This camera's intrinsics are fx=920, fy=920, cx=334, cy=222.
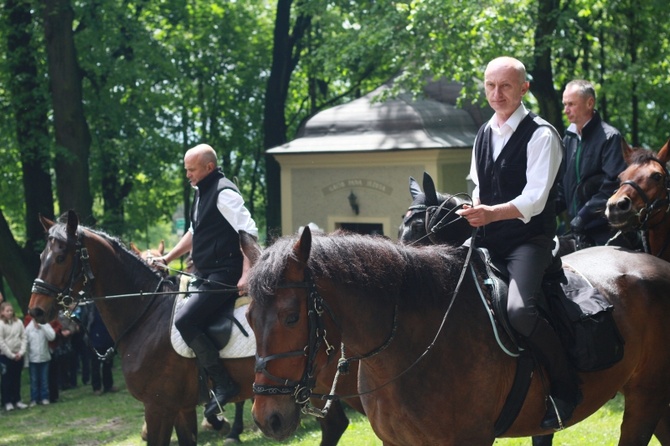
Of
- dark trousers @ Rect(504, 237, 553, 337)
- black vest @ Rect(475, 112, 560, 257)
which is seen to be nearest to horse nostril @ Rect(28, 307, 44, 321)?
black vest @ Rect(475, 112, 560, 257)

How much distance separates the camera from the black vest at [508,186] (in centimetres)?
508

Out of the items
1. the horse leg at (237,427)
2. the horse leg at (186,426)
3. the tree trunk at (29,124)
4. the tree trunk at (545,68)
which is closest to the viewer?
the horse leg at (186,426)

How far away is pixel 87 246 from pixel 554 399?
4.52 meters

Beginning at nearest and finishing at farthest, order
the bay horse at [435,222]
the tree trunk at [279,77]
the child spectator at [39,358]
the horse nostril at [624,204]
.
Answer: the bay horse at [435,222]
the horse nostril at [624,204]
the child spectator at [39,358]
the tree trunk at [279,77]

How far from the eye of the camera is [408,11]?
18.7 metres

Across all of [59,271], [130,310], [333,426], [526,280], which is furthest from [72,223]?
[526,280]

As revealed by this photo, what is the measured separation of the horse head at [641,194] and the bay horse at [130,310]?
3.33 metres

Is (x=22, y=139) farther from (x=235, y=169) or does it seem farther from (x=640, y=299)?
(x=640, y=299)

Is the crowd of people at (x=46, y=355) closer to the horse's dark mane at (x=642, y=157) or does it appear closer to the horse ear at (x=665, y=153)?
the horse's dark mane at (x=642, y=157)

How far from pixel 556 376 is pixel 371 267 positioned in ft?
4.43

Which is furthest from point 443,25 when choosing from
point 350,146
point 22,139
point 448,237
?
point 448,237

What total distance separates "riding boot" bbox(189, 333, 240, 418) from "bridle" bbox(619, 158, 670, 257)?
11.9 ft

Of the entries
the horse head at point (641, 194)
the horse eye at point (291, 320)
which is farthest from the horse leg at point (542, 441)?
the horse eye at point (291, 320)

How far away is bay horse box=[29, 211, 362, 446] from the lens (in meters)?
7.94
